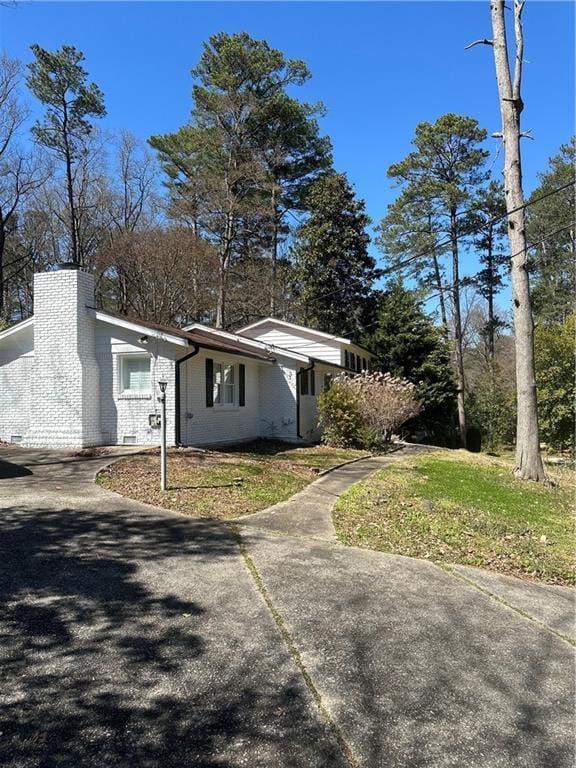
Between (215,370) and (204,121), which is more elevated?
(204,121)

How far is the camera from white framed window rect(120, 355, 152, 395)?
13.5 m

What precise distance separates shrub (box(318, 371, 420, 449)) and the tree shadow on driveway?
39.6 ft

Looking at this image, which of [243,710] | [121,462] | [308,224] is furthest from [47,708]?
[308,224]

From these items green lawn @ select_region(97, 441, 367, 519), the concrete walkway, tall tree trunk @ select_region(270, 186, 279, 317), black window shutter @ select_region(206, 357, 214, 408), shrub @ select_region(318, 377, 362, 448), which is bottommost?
the concrete walkway

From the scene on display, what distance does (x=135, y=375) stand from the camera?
13641 millimetres

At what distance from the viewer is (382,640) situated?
3793mm

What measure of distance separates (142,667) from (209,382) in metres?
11.9

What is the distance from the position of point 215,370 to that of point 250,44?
69.3 feet

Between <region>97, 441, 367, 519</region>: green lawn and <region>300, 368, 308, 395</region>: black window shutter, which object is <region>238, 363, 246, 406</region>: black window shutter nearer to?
<region>300, 368, 308, 395</region>: black window shutter

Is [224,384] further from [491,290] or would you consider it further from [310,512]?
[491,290]

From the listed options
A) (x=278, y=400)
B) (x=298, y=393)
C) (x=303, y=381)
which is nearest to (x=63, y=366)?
(x=278, y=400)

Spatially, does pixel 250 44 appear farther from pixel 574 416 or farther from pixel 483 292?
Answer: pixel 574 416

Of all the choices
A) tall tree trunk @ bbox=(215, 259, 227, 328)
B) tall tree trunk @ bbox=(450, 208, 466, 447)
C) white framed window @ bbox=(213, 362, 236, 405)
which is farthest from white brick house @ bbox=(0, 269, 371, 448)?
tall tree trunk @ bbox=(450, 208, 466, 447)

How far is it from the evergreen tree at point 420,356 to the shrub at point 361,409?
8.33m
